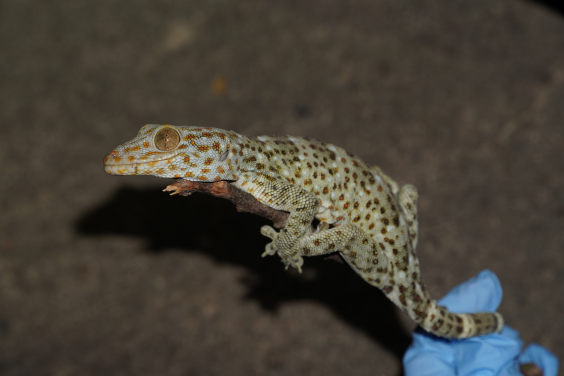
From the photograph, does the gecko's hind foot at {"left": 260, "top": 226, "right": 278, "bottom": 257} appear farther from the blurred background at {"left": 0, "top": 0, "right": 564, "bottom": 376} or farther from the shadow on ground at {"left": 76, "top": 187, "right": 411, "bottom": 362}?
the blurred background at {"left": 0, "top": 0, "right": 564, "bottom": 376}

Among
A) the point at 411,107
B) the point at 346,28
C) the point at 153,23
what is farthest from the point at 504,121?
the point at 153,23

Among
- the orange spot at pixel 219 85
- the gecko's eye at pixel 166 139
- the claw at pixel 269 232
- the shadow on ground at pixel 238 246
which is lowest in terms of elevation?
the shadow on ground at pixel 238 246

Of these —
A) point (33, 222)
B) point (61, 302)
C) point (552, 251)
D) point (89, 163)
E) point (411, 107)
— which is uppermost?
point (411, 107)

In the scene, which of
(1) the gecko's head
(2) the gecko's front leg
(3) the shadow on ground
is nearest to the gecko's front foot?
(2) the gecko's front leg

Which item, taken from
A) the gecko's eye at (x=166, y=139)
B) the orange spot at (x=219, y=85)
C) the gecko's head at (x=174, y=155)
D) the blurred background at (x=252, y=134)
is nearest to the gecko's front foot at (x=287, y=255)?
the gecko's head at (x=174, y=155)

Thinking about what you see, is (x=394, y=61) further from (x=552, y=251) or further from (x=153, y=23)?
(x=153, y=23)

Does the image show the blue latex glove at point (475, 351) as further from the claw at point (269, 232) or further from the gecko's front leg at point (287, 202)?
the claw at point (269, 232)

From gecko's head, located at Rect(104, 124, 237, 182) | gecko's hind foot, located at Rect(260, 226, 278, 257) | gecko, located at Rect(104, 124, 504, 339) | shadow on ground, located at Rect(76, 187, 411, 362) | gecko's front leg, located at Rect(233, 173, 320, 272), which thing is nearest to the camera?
gecko's head, located at Rect(104, 124, 237, 182)
